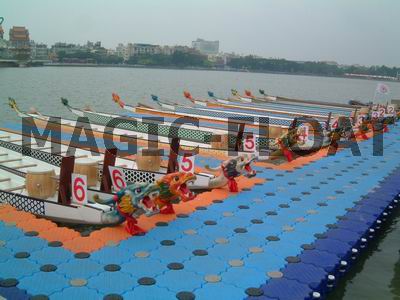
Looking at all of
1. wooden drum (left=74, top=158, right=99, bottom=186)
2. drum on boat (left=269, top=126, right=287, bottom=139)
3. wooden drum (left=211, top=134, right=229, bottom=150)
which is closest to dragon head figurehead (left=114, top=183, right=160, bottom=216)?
wooden drum (left=74, top=158, right=99, bottom=186)

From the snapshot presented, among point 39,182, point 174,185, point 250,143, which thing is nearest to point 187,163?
point 174,185

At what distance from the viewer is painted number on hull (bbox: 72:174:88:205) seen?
18.9ft

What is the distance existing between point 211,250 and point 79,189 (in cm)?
200

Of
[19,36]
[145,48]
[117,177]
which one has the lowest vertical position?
[117,177]

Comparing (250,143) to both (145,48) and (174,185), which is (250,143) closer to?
(174,185)

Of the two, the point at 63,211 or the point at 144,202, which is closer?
the point at 144,202

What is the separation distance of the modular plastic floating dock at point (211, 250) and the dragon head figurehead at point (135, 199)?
0.35m

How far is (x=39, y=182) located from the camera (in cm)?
649

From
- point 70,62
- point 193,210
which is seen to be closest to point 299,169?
point 193,210

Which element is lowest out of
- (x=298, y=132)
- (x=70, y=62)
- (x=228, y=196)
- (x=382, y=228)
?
(x=382, y=228)

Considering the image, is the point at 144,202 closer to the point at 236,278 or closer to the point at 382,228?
the point at 236,278

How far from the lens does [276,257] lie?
5082 millimetres

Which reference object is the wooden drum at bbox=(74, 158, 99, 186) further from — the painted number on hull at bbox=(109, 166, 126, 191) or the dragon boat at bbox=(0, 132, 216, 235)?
the painted number on hull at bbox=(109, 166, 126, 191)

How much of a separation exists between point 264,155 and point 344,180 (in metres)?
1.99
